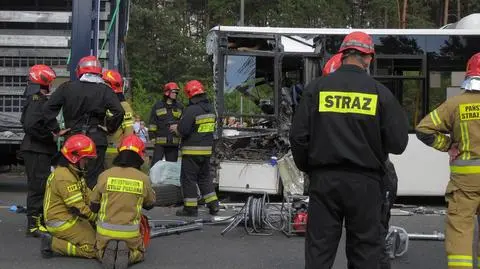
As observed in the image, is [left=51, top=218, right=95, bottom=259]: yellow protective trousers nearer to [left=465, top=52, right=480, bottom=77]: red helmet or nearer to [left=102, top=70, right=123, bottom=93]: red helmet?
[left=102, top=70, right=123, bottom=93]: red helmet

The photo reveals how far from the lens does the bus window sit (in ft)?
33.3

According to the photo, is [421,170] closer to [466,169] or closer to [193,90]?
[193,90]

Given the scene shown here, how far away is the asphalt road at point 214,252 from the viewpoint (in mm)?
6273

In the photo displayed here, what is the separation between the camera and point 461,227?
520cm

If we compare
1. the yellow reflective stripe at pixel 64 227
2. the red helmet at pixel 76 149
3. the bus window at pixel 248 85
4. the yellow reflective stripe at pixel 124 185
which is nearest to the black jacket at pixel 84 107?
the red helmet at pixel 76 149

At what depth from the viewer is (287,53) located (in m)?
10.1

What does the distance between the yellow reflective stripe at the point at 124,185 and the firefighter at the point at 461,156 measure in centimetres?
253

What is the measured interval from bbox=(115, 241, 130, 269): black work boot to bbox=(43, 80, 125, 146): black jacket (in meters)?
1.52

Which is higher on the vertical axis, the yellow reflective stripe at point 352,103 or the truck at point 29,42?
the truck at point 29,42

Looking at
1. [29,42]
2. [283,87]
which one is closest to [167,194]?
[283,87]

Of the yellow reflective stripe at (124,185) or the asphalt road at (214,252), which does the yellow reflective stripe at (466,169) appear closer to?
the asphalt road at (214,252)

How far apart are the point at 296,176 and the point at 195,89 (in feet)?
6.59

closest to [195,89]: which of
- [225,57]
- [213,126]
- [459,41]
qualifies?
[213,126]

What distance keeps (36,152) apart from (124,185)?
1.78 meters
